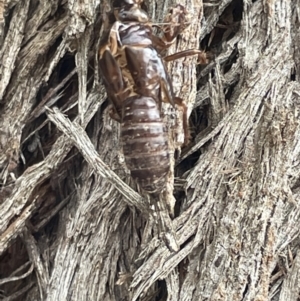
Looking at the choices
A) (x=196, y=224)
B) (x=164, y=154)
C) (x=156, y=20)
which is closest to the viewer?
(x=164, y=154)

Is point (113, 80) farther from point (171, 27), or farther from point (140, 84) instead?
point (171, 27)

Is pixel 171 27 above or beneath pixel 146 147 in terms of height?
above

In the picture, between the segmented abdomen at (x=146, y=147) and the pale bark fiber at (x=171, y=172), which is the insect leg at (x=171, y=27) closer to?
the pale bark fiber at (x=171, y=172)

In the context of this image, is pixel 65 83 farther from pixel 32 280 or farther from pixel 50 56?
pixel 32 280

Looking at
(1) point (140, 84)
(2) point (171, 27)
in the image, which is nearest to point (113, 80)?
(1) point (140, 84)

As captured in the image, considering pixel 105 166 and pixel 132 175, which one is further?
pixel 105 166

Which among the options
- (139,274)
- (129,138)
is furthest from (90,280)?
(129,138)
